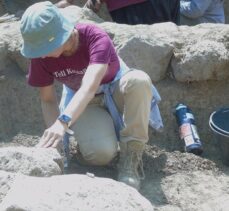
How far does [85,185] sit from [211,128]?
141 centimetres

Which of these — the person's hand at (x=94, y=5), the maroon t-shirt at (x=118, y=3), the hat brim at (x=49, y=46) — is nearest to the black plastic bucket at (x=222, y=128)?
the hat brim at (x=49, y=46)

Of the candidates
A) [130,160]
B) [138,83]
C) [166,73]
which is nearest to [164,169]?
[130,160]

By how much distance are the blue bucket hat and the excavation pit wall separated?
91 cm

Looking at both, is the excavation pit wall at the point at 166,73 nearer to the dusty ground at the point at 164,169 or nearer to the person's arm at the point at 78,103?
the dusty ground at the point at 164,169

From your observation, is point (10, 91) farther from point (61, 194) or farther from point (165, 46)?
point (61, 194)

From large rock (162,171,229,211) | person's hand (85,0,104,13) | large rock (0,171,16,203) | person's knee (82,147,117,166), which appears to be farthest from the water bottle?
large rock (0,171,16,203)

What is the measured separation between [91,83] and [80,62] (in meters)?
0.30

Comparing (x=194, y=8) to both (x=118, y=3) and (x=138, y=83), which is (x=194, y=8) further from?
(x=138, y=83)

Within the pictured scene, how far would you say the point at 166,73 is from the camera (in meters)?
3.90

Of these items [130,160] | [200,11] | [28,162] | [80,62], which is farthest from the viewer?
[200,11]

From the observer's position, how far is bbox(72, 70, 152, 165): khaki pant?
127 inches

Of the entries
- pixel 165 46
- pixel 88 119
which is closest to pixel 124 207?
pixel 88 119

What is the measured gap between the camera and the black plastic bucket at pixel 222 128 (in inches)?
139

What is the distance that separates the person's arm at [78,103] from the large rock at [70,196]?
13.4 inches
